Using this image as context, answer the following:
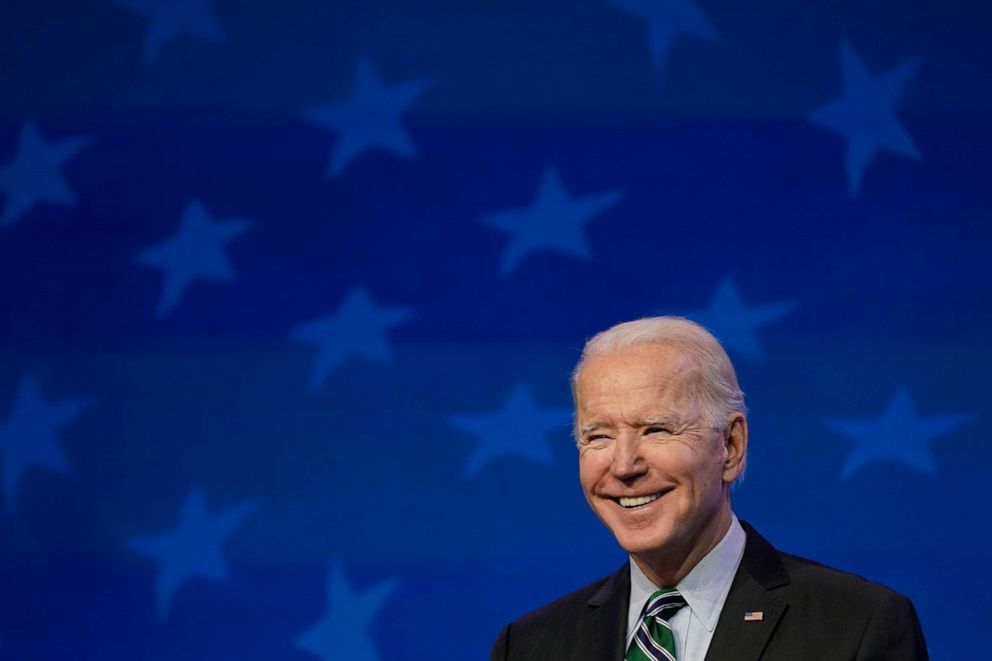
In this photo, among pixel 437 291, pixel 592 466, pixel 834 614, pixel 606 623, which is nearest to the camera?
pixel 834 614

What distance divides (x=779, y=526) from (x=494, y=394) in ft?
2.44

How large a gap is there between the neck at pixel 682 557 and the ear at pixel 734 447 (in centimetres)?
6

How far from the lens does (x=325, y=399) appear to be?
11.0 ft

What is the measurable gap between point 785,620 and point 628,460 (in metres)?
0.35

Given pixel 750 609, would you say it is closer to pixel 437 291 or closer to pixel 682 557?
pixel 682 557

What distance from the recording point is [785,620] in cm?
212

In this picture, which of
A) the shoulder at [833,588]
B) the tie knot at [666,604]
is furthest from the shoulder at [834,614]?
the tie knot at [666,604]

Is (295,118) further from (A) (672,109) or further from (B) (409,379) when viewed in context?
(A) (672,109)

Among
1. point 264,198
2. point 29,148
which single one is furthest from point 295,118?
point 29,148

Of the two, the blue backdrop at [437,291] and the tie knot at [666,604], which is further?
the blue backdrop at [437,291]

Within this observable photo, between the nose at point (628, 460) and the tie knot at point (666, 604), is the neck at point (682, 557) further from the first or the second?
the nose at point (628, 460)

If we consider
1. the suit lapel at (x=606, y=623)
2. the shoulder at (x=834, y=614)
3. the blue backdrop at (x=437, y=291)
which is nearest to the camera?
the shoulder at (x=834, y=614)

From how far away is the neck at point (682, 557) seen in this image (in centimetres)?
220

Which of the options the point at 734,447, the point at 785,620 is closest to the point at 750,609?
the point at 785,620
